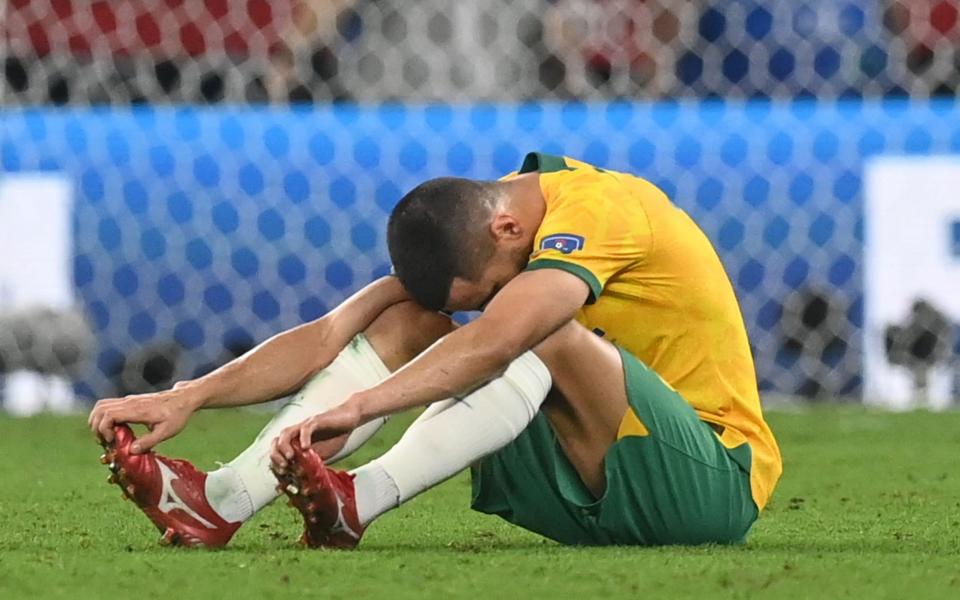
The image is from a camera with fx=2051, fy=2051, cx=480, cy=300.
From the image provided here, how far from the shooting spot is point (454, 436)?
2.32 m

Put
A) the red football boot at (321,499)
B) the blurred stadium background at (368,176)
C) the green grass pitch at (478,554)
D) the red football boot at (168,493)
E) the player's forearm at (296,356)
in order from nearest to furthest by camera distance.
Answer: the green grass pitch at (478,554)
the red football boot at (321,499)
the red football boot at (168,493)
the player's forearm at (296,356)
the blurred stadium background at (368,176)

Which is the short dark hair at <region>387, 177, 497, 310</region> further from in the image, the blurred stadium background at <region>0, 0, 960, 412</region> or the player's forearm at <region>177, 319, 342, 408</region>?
the blurred stadium background at <region>0, 0, 960, 412</region>

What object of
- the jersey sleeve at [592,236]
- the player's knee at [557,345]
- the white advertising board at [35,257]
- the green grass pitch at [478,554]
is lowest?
the white advertising board at [35,257]

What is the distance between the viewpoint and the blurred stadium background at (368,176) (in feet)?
17.6

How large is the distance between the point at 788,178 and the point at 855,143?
20 cm

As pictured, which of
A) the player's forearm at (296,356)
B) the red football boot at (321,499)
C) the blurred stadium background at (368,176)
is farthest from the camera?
the blurred stadium background at (368,176)

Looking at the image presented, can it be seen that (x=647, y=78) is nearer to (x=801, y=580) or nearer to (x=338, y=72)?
(x=338, y=72)

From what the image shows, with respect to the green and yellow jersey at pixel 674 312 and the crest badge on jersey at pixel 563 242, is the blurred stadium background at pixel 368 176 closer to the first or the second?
the green and yellow jersey at pixel 674 312

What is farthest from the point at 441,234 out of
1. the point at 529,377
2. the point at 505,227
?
the point at 529,377

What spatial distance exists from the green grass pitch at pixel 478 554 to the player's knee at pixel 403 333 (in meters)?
0.24

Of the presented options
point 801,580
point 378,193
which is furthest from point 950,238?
point 801,580

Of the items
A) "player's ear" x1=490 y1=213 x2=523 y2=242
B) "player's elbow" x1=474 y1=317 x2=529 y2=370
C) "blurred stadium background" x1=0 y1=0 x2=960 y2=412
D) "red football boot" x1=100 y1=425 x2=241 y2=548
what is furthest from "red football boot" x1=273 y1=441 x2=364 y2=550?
"blurred stadium background" x1=0 y1=0 x2=960 y2=412

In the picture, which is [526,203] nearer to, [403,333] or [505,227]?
[505,227]

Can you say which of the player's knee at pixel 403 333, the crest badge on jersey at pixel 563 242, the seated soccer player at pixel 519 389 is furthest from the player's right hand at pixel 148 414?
the crest badge on jersey at pixel 563 242
